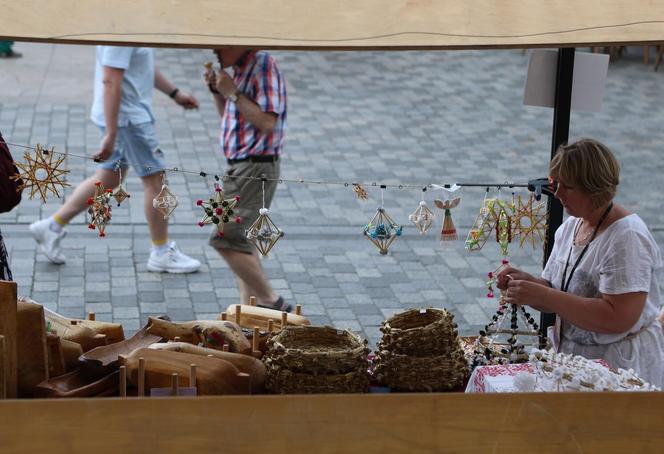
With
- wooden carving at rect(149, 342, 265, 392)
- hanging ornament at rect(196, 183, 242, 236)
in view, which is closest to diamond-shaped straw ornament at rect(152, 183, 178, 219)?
hanging ornament at rect(196, 183, 242, 236)

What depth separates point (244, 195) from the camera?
517cm

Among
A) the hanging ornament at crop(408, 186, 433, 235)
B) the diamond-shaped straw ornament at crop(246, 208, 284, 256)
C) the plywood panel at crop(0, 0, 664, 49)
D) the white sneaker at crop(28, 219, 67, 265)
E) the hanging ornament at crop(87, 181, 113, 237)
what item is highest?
the plywood panel at crop(0, 0, 664, 49)

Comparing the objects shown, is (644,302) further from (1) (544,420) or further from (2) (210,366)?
(2) (210,366)

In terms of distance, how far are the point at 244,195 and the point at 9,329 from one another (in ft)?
7.18

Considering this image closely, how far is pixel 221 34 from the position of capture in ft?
9.10

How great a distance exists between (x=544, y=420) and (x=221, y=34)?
1342mm

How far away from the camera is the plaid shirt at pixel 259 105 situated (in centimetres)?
513

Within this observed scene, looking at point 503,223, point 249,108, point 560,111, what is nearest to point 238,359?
point 503,223

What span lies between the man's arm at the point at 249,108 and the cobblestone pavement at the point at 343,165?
3.56 ft

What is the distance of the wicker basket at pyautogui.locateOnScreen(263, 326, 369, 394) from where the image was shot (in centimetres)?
326

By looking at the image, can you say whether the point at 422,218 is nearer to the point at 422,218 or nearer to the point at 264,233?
the point at 422,218

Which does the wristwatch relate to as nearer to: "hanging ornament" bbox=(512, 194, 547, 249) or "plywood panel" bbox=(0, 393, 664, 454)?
"hanging ornament" bbox=(512, 194, 547, 249)

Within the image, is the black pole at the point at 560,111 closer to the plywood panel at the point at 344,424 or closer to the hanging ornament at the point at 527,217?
the hanging ornament at the point at 527,217

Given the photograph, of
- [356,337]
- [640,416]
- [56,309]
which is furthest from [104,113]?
[640,416]
